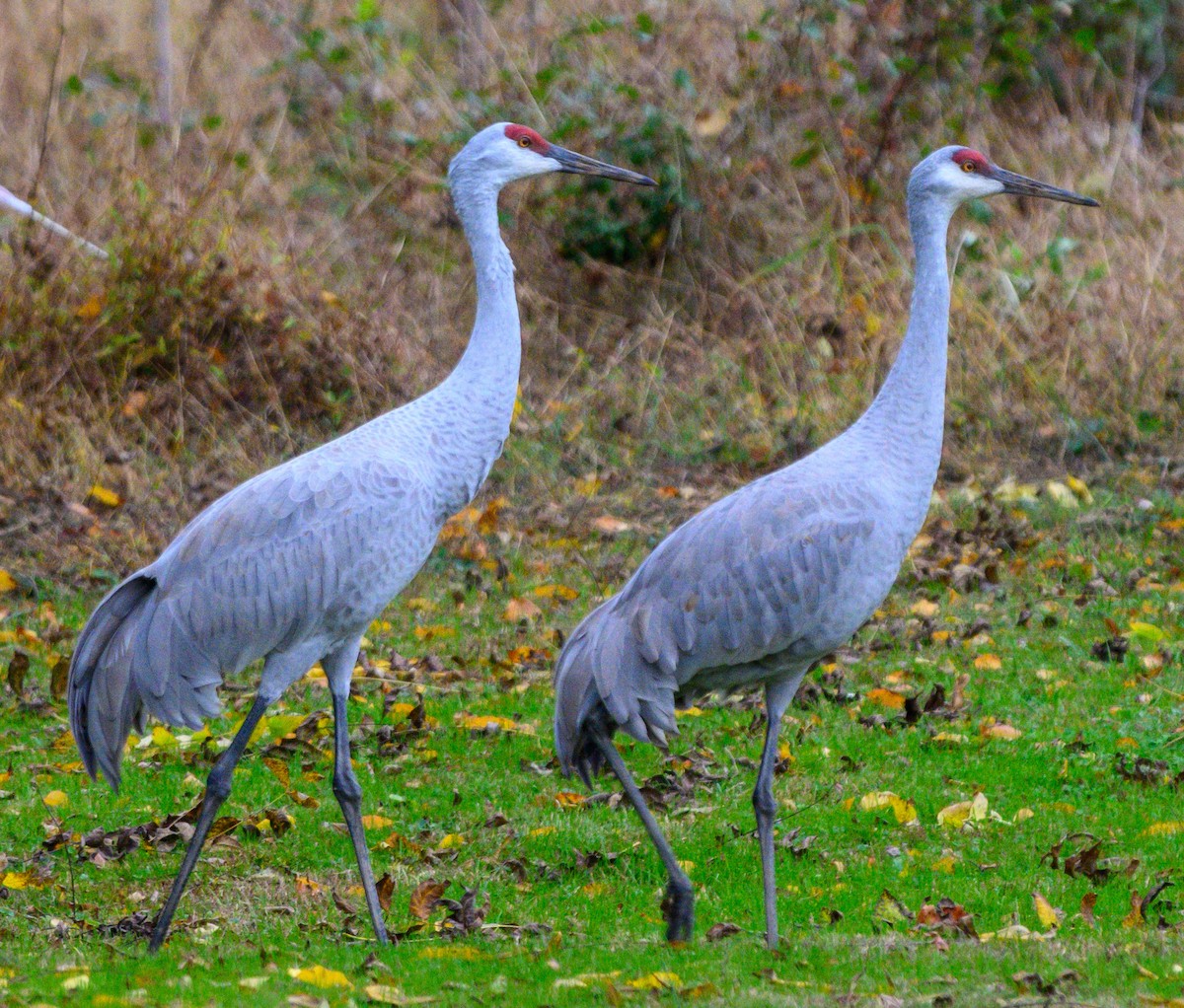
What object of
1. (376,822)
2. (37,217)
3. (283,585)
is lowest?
(376,822)

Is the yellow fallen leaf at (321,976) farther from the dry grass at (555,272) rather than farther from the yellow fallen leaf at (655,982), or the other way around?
the dry grass at (555,272)

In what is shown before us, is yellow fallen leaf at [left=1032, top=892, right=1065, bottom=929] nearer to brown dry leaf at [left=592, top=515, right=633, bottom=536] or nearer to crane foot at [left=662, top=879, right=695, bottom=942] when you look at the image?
crane foot at [left=662, top=879, right=695, bottom=942]

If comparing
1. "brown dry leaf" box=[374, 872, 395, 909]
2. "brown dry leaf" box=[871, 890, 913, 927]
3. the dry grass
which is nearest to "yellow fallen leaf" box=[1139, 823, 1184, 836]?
"brown dry leaf" box=[871, 890, 913, 927]

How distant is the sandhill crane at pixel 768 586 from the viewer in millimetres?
4496

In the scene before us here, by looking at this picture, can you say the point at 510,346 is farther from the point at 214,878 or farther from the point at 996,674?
the point at 996,674

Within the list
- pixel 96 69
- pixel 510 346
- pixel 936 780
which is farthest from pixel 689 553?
pixel 96 69

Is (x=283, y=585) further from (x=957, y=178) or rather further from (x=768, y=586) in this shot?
(x=957, y=178)

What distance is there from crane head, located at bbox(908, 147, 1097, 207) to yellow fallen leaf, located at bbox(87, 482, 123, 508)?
5075 mm

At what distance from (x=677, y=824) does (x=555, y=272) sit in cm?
699

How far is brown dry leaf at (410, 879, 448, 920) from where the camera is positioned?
4559 mm

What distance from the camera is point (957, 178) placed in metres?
5.09

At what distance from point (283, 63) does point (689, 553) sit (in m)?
8.97

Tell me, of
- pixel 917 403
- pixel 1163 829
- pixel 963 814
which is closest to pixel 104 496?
pixel 963 814

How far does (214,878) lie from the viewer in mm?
4945
